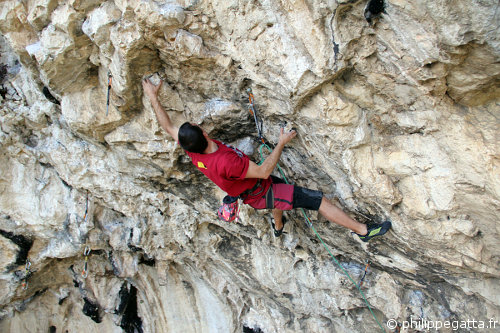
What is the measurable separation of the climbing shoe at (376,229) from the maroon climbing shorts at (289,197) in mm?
471

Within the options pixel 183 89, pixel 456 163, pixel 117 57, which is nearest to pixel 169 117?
pixel 183 89

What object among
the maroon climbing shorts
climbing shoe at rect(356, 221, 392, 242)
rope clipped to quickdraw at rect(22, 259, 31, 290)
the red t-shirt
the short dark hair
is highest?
the short dark hair

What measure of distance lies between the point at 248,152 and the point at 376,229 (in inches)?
52.6

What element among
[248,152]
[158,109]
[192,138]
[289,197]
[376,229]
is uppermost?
[158,109]

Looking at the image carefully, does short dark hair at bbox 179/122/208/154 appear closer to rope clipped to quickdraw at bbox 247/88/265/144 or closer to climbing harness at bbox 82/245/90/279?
rope clipped to quickdraw at bbox 247/88/265/144

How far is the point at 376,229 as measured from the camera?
2.79 meters

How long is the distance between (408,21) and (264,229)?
2.52m

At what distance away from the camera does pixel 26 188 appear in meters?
4.09

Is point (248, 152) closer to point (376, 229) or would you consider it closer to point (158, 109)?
point (158, 109)

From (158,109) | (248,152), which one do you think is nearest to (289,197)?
(248,152)

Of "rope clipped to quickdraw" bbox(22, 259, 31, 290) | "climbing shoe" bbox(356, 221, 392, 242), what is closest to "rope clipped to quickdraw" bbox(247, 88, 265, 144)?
"climbing shoe" bbox(356, 221, 392, 242)

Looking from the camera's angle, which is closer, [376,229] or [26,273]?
[376,229]

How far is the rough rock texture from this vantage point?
6.91 feet

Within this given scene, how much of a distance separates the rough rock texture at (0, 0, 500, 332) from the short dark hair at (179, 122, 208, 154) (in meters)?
0.44
